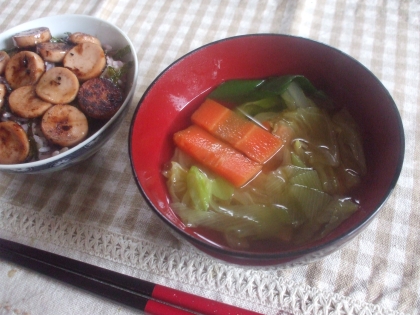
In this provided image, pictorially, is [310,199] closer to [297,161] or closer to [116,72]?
[297,161]

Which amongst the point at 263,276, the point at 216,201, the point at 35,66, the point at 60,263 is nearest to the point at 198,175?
the point at 216,201

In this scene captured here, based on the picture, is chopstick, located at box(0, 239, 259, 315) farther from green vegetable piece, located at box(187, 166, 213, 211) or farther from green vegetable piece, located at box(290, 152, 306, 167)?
green vegetable piece, located at box(290, 152, 306, 167)

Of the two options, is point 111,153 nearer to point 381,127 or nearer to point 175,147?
point 175,147

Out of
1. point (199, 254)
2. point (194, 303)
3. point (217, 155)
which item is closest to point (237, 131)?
point (217, 155)

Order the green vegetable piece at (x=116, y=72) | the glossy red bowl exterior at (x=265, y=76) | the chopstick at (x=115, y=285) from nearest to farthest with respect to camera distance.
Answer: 1. the glossy red bowl exterior at (x=265, y=76)
2. the chopstick at (x=115, y=285)
3. the green vegetable piece at (x=116, y=72)

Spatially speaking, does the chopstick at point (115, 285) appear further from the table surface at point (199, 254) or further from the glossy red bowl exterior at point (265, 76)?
the glossy red bowl exterior at point (265, 76)

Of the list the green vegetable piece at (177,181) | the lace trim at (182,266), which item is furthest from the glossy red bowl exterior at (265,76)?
the lace trim at (182,266)

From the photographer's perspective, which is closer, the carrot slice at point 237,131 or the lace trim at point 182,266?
the lace trim at point 182,266
